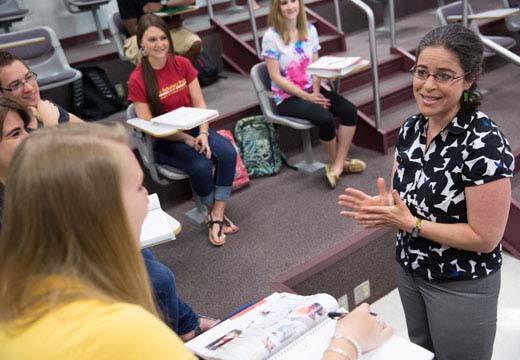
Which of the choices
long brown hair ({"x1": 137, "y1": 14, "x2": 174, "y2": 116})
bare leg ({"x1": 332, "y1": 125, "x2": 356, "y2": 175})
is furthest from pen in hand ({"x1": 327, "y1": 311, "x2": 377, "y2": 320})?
bare leg ({"x1": 332, "y1": 125, "x2": 356, "y2": 175})

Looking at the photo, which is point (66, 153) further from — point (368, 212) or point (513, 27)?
point (513, 27)

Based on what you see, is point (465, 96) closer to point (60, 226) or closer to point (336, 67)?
point (60, 226)

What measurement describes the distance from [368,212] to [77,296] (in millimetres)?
846

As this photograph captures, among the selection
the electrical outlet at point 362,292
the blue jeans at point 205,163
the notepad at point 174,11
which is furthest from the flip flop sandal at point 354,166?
the notepad at point 174,11

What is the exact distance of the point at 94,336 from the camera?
63cm

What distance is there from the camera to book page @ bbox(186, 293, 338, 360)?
0.97m

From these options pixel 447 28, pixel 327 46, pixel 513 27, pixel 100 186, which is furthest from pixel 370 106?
pixel 100 186

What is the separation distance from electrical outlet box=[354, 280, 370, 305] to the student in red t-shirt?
709 mm

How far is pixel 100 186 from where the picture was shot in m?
0.69

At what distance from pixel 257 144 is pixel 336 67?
0.73m

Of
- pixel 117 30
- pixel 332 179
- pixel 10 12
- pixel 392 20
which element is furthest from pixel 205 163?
pixel 10 12

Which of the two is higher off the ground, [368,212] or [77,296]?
[77,296]

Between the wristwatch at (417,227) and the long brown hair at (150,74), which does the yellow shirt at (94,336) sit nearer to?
the wristwatch at (417,227)

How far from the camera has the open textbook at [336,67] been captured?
281cm
